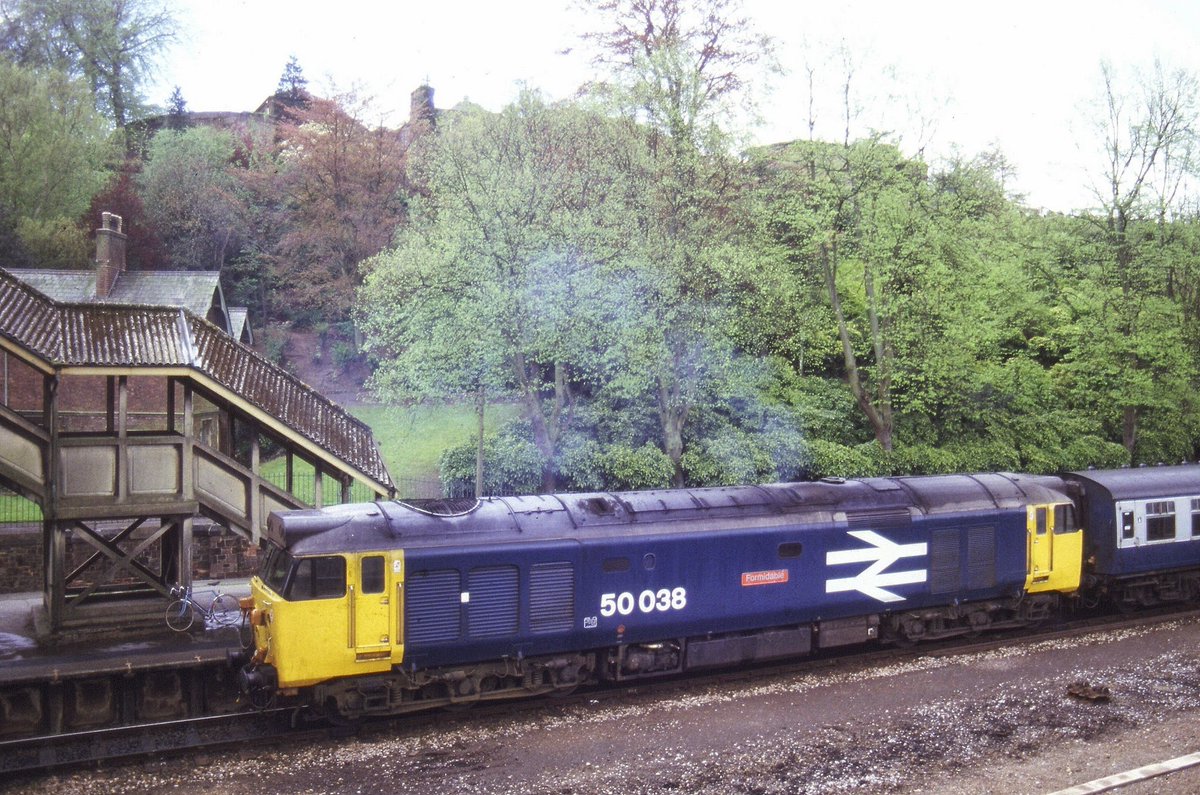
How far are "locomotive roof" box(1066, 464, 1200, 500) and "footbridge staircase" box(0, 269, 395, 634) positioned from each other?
13.8m

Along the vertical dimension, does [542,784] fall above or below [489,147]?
below

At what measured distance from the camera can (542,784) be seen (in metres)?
10.7

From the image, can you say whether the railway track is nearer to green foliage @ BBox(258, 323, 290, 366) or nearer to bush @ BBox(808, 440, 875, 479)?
bush @ BBox(808, 440, 875, 479)

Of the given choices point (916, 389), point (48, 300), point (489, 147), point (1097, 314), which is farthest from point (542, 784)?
point (1097, 314)

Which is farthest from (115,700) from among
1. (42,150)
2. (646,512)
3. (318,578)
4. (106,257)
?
(42,150)

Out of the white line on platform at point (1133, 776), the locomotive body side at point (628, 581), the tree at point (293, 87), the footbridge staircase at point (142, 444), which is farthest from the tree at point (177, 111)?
the white line on platform at point (1133, 776)

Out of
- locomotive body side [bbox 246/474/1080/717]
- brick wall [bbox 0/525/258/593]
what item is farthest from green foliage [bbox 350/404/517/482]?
locomotive body side [bbox 246/474/1080/717]

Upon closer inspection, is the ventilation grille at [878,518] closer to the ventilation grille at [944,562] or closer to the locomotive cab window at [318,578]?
the ventilation grille at [944,562]

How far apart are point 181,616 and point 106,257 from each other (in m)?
14.9

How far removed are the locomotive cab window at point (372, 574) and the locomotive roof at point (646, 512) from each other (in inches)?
6.4

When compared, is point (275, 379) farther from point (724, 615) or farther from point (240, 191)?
point (240, 191)

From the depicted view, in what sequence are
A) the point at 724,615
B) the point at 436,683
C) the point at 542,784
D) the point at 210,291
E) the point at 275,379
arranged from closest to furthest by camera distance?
the point at 542,784
the point at 436,683
the point at 724,615
the point at 275,379
the point at 210,291

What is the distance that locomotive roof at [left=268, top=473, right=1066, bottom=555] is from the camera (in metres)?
12.1

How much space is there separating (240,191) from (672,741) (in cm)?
3457
